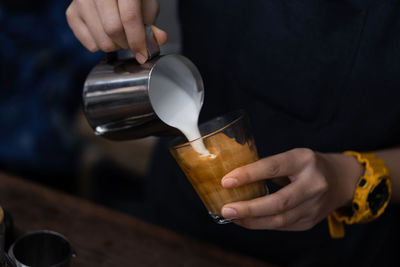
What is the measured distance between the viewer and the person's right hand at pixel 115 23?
923 millimetres

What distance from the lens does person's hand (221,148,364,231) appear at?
0.88 meters

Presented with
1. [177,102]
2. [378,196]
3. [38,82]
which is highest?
[177,102]

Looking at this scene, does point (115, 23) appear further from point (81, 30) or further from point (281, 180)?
point (281, 180)

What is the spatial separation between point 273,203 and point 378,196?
1.14ft

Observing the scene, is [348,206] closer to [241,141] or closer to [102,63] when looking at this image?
[241,141]

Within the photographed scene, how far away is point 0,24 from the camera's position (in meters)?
2.04

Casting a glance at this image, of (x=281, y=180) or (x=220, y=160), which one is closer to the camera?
(x=220, y=160)

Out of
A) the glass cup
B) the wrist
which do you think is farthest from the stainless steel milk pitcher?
the wrist

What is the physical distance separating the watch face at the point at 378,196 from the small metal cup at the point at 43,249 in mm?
656

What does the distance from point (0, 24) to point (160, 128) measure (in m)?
1.37

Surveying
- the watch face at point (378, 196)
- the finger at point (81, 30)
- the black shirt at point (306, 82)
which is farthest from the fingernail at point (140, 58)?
the watch face at point (378, 196)

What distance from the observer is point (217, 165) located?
885mm

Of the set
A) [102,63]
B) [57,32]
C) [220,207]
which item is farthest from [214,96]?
[57,32]

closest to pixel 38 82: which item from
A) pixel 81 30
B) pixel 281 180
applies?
pixel 81 30
